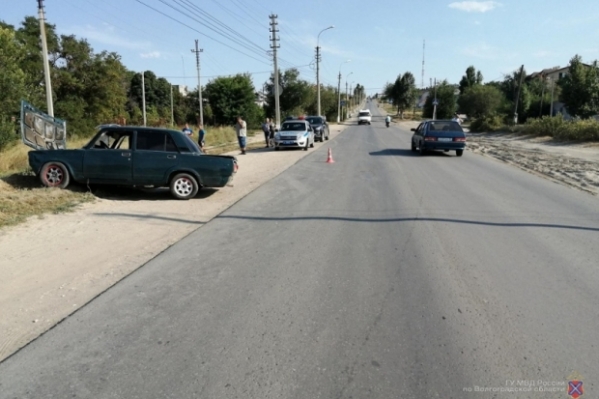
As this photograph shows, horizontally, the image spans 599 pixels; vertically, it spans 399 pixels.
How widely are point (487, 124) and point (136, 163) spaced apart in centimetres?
4302

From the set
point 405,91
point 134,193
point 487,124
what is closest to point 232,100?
point 487,124

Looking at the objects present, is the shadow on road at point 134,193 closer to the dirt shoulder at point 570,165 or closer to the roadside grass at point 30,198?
the roadside grass at point 30,198

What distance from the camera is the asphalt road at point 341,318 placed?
10.4 ft

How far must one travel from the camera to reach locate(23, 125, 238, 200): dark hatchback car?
383 inches

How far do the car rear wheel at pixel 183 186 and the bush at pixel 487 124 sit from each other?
4088 centimetres

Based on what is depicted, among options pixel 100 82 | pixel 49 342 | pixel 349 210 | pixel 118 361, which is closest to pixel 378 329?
pixel 118 361

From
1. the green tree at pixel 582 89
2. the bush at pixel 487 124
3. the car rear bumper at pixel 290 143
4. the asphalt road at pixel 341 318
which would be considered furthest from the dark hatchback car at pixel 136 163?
the green tree at pixel 582 89

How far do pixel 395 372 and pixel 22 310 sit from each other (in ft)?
11.1

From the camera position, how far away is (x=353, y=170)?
50.4 feet

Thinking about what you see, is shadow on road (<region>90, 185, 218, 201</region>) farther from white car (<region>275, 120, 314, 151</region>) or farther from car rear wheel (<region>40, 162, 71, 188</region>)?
white car (<region>275, 120, 314, 151</region>)

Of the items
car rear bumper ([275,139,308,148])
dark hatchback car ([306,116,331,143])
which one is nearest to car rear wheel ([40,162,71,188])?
car rear bumper ([275,139,308,148])

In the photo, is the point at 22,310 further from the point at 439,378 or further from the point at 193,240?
the point at 439,378

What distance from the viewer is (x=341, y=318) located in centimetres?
412

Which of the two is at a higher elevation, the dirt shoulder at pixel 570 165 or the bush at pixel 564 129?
the bush at pixel 564 129
